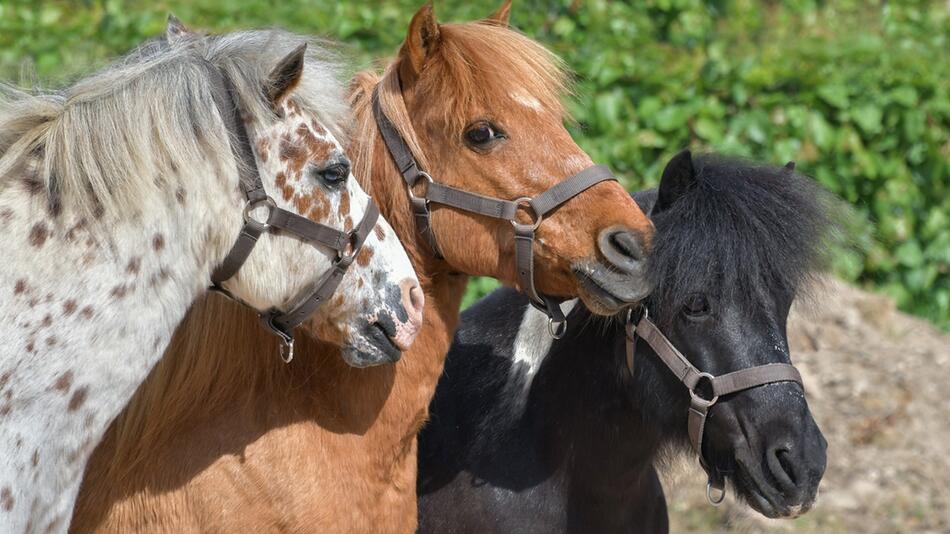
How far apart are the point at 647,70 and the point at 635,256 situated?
448 cm

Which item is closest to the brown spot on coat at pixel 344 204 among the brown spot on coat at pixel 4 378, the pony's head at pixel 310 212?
the pony's head at pixel 310 212

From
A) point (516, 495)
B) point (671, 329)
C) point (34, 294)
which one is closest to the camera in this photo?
point (34, 294)

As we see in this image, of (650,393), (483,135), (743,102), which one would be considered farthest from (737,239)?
(743,102)

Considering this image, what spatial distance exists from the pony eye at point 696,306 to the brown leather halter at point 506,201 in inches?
13.4

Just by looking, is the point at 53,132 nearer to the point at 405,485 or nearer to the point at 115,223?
the point at 115,223

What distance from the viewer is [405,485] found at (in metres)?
3.19

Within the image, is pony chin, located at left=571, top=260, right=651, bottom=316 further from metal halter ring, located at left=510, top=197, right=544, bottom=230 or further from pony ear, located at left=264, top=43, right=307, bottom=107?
pony ear, located at left=264, top=43, right=307, bottom=107

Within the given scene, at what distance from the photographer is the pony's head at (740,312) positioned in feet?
9.98

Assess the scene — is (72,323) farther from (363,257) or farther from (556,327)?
(556,327)

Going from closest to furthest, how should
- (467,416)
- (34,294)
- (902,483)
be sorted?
(34,294), (467,416), (902,483)

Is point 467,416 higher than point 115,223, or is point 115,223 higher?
point 115,223

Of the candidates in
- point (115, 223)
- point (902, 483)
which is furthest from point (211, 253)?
point (902, 483)

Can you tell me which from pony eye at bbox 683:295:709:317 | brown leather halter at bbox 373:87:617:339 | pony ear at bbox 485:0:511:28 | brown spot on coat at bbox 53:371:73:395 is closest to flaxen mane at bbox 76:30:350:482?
brown leather halter at bbox 373:87:617:339

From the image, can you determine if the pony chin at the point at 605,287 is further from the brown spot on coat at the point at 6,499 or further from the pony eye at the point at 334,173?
the brown spot on coat at the point at 6,499
